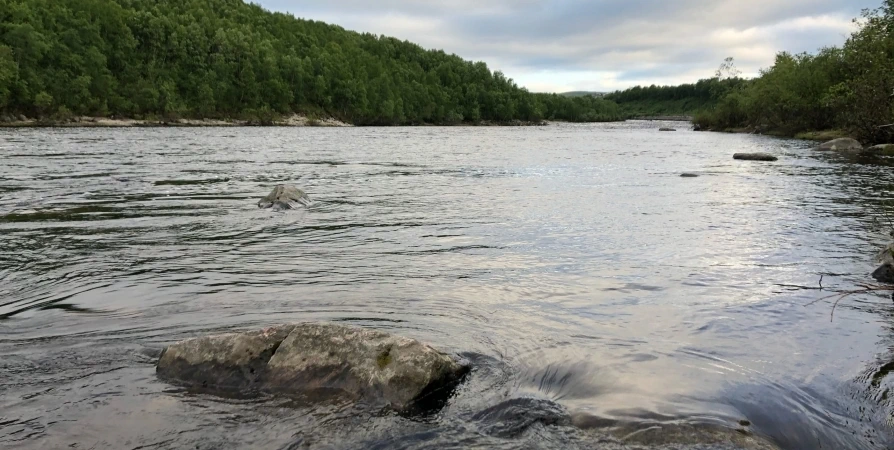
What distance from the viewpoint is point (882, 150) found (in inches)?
1446

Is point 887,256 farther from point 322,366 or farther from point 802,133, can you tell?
point 802,133

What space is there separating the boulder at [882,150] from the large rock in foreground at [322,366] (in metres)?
39.5

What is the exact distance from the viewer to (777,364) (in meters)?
5.44

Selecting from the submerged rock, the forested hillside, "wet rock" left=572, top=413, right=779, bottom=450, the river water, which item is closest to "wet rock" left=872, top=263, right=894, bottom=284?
the submerged rock

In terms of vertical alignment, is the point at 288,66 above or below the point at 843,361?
above

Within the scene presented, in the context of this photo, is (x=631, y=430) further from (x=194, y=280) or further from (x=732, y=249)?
(x=732, y=249)

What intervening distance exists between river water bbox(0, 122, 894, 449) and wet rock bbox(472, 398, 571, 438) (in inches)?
2.8

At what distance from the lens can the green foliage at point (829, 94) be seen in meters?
38.6

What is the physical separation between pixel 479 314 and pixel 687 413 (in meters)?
2.80

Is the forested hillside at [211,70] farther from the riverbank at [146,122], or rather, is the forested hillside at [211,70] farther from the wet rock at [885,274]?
the wet rock at [885,274]

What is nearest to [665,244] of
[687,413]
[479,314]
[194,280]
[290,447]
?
[479,314]

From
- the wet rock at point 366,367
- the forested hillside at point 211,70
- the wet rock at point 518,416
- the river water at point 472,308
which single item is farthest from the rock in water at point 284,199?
the forested hillside at point 211,70

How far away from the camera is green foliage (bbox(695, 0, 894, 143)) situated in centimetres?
3862

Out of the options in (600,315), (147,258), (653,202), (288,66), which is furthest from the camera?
(288,66)
